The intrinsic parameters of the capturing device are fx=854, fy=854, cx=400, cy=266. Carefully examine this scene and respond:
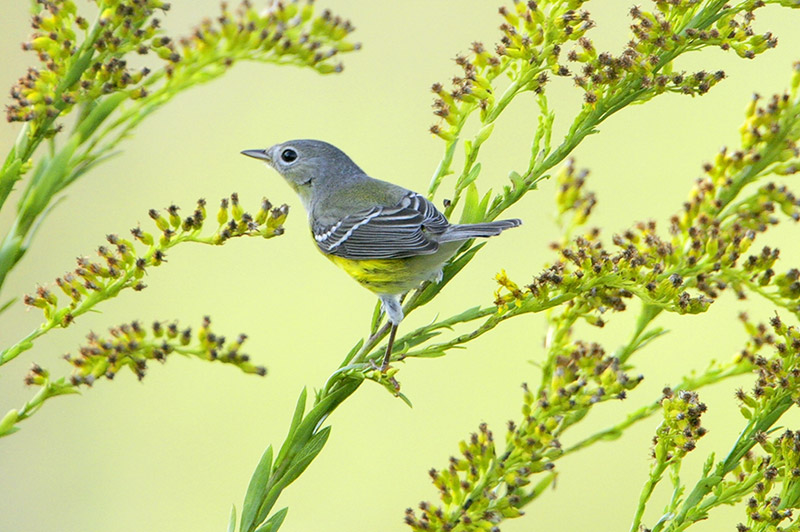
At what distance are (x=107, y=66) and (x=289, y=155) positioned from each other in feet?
6.48

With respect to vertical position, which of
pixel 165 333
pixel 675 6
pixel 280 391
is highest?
pixel 280 391

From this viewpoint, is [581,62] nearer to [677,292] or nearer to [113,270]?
[677,292]

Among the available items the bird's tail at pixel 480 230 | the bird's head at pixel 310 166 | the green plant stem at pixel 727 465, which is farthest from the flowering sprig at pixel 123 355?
the bird's head at pixel 310 166

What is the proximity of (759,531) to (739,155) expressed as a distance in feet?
1.93

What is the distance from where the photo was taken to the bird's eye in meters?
2.92

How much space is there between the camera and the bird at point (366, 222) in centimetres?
243

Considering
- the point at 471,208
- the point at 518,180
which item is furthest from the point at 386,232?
the point at 518,180

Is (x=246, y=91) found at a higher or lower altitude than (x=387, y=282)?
higher

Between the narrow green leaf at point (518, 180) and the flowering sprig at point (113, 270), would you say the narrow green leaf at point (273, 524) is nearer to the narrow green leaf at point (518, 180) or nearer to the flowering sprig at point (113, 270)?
the flowering sprig at point (113, 270)

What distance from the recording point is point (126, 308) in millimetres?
5887

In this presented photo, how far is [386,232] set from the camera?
8.55ft

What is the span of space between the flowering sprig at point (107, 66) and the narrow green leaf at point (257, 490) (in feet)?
1.44

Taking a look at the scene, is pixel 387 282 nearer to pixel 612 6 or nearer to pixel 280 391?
pixel 280 391

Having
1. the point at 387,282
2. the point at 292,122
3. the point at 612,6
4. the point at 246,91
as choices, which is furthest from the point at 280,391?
the point at 612,6
